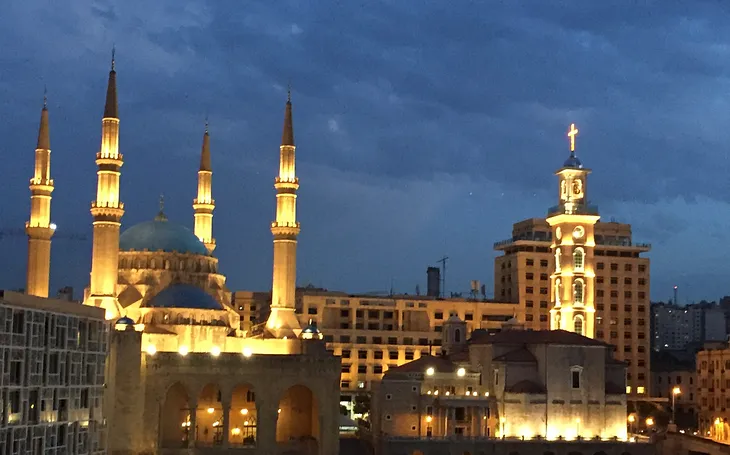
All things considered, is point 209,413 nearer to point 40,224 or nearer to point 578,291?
point 40,224

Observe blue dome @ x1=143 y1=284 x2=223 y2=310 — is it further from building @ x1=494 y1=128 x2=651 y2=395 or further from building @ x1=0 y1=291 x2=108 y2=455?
building @ x1=494 y1=128 x2=651 y2=395

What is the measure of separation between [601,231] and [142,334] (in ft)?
252

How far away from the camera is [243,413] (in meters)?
78.7

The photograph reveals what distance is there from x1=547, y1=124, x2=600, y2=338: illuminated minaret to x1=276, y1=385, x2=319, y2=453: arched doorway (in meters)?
A: 27.7

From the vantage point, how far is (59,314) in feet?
170

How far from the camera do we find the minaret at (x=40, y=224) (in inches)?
3078

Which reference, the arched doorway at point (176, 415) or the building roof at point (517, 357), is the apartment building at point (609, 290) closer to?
the building roof at point (517, 357)

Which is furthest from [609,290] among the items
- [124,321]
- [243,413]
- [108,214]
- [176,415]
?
[124,321]

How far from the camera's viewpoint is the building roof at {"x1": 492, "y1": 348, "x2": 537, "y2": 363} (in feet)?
272

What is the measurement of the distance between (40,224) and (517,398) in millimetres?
36614

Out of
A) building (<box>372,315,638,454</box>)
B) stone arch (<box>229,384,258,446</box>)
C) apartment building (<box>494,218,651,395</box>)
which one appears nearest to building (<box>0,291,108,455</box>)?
stone arch (<box>229,384,258,446</box>)

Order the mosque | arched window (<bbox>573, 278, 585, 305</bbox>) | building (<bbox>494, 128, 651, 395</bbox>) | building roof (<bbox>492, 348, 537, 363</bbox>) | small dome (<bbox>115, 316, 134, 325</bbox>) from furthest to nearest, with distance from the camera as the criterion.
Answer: building (<bbox>494, 128, 651, 395</bbox>)
arched window (<bbox>573, 278, 585, 305</bbox>)
building roof (<bbox>492, 348, 537, 363</bbox>)
the mosque
small dome (<bbox>115, 316, 134, 325</bbox>)

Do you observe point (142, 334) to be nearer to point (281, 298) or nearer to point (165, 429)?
point (165, 429)

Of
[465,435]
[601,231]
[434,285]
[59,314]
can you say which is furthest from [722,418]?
[59,314]
